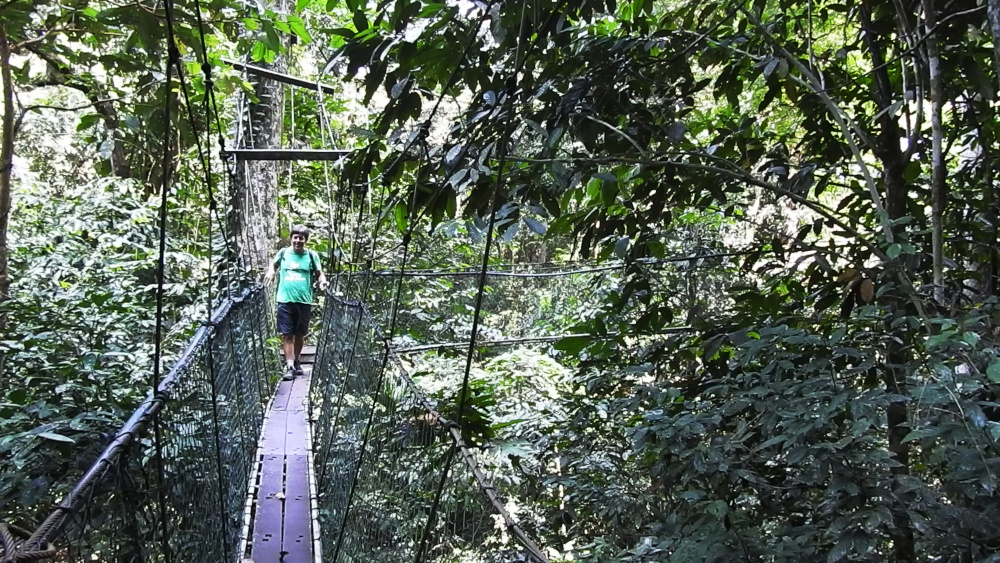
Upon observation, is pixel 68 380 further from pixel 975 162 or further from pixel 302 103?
pixel 302 103

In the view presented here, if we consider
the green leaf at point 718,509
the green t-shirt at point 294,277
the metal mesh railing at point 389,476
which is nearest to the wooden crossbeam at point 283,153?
the green t-shirt at point 294,277

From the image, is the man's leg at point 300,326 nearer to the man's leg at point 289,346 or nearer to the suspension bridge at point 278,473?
the man's leg at point 289,346

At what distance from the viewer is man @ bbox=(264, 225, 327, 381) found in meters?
3.57

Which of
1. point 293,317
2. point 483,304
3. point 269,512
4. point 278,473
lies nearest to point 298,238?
point 293,317

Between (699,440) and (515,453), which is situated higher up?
(699,440)

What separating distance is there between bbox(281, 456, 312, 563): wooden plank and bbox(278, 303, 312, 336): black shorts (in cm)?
112

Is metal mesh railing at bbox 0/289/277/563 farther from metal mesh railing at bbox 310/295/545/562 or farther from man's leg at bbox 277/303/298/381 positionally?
man's leg at bbox 277/303/298/381

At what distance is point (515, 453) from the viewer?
179 cm

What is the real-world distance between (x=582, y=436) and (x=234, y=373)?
1.07 metres

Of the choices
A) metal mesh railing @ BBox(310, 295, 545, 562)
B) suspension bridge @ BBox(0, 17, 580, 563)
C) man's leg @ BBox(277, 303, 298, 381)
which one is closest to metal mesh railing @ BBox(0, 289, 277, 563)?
suspension bridge @ BBox(0, 17, 580, 563)

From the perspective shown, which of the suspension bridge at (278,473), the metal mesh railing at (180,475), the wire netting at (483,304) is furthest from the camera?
the wire netting at (483,304)

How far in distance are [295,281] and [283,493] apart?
1.51 metres

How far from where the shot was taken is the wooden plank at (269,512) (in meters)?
1.90

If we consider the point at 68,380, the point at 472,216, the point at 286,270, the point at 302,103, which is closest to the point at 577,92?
the point at 472,216
